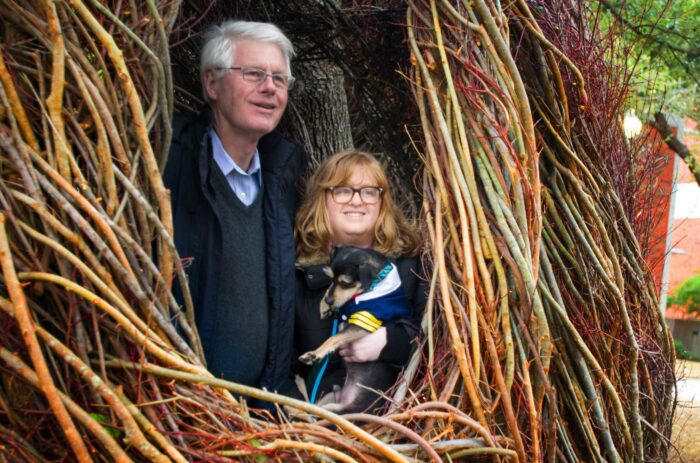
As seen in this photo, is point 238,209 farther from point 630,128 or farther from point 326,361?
point 630,128

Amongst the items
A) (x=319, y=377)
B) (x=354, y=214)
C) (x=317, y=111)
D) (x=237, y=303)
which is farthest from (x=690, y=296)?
(x=237, y=303)

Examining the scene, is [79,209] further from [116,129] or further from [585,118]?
[585,118]

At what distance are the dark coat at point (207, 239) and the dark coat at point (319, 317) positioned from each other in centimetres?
9

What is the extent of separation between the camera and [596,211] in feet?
8.12

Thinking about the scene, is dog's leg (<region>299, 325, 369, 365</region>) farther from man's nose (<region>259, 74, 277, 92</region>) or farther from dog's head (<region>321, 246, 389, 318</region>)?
man's nose (<region>259, 74, 277, 92</region>)

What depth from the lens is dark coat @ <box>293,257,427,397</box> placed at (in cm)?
272

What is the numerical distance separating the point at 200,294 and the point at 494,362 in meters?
1.16

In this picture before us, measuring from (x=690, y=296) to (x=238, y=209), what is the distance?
13.8m

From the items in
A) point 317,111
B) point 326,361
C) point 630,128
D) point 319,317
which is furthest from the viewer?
point 317,111

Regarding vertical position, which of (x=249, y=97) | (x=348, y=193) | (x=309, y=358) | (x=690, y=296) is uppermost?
(x=249, y=97)

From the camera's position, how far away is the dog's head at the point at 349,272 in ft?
8.68

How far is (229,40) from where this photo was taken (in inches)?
114

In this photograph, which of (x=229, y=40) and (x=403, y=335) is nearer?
(x=403, y=335)

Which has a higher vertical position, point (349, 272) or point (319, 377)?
point (349, 272)
